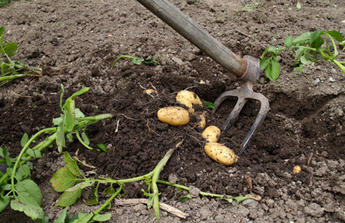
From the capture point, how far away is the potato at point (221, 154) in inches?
65.7

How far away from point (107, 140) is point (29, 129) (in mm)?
608

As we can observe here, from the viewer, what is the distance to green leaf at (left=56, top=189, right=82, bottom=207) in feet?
4.66

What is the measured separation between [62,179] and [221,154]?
3.19 feet

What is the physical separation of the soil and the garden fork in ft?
0.43

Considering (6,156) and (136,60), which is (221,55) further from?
(6,156)

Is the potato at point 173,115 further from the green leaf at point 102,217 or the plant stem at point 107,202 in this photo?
the green leaf at point 102,217

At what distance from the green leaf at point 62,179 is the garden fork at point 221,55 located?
3.67 ft

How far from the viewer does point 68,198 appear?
56.4 inches

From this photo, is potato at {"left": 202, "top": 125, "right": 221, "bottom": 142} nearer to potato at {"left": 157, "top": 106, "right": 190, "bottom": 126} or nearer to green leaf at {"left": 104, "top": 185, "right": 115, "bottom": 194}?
potato at {"left": 157, "top": 106, "right": 190, "bottom": 126}

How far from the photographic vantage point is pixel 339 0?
3264 mm

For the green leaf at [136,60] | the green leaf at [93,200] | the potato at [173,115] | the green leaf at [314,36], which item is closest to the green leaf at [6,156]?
the green leaf at [93,200]

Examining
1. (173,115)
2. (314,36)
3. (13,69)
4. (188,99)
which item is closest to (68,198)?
(173,115)

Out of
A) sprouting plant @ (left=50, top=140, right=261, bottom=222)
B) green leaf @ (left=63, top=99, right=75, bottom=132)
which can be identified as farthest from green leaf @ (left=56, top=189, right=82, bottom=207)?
green leaf @ (left=63, top=99, right=75, bottom=132)

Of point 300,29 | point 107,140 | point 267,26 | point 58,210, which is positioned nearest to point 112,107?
point 107,140
